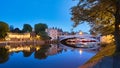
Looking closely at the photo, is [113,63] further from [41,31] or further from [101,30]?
[41,31]

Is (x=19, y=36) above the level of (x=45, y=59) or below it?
above

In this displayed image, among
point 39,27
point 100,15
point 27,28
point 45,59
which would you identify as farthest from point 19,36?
point 100,15

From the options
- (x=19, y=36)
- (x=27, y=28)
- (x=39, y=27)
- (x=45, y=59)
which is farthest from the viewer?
(x=27, y=28)

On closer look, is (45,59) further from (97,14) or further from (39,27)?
(39,27)

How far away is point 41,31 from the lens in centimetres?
17712

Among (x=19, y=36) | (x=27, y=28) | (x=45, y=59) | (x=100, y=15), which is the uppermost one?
(x=27, y=28)

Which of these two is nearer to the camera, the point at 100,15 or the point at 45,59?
the point at 100,15

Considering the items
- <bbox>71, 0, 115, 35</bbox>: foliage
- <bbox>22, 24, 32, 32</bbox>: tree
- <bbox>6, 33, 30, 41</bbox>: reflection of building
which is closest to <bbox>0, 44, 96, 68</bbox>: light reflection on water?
<bbox>71, 0, 115, 35</bbox>: foliage

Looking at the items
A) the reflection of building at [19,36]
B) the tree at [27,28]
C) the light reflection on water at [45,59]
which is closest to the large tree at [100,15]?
the light reflection on water at [45,59]

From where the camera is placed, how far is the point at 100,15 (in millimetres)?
18750

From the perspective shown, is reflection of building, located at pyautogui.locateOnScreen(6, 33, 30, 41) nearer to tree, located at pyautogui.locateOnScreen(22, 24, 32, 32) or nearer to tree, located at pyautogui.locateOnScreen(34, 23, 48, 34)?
tree, located at pyautogui.locateOnScreen(22, 24, 32, 32)

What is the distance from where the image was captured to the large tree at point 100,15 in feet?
58.4

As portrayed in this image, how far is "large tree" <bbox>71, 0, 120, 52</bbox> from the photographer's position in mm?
17797

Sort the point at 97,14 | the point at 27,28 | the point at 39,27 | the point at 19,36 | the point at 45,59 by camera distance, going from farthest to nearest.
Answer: the point at 27,28, the point at 39,27, the point at 19,36, the point at 45,59, the point at 97,14
